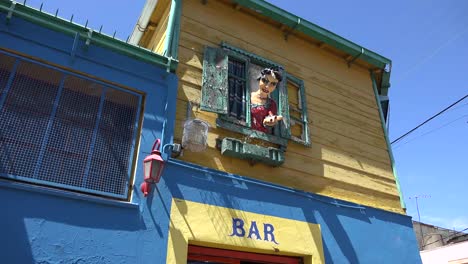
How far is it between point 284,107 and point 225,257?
98.4 inches

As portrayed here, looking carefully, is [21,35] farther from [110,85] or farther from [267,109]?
[267,109]

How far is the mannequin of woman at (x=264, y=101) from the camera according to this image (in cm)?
537

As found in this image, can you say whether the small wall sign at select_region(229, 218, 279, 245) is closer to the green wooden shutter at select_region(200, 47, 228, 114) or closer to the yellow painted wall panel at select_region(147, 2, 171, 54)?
the green wooden shutter at select_region(200, 47, 228, 114)

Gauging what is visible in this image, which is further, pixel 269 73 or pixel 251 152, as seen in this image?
pixel 269 73

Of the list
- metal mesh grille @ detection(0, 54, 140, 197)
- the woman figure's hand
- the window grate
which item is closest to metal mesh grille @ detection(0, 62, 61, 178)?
metal mesh grille @ detection(0, 54, 140, 197)

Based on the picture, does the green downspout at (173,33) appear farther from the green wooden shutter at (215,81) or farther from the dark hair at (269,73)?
the dark hair at (269,73)

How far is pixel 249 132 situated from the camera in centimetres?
517

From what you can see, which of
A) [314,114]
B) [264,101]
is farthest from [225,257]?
[314,114]

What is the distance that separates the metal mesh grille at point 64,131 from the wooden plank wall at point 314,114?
0.80 metres

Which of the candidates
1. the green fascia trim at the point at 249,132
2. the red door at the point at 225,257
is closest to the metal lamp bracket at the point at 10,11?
the green fascia trim at the point at 249,132

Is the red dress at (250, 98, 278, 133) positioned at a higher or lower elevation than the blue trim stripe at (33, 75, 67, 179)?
higher

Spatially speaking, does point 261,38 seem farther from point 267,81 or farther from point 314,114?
point 314,114

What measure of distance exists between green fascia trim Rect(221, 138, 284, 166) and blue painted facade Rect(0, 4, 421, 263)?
1.09ft

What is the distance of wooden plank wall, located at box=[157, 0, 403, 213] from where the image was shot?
505 centimetres
